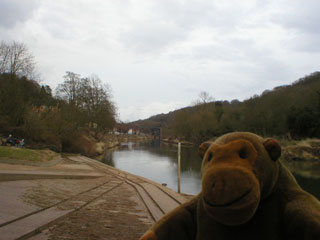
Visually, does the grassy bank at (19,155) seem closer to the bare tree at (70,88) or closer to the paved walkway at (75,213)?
the paved walkway at (75,213)

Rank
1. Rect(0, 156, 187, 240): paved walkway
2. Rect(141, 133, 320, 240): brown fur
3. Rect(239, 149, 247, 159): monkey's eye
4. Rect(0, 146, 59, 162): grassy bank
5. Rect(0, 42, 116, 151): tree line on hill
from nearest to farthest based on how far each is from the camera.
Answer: Rect(141, 133, 320, 240): brown fur
Rect(239, 149, 247, 159): monkey's eye
Rect(0, 156, 187, 240): paved walkway
Rect(0, 146, 59, 162): grassy bank
Rect(0, 42, 116, 151): tree line on hill

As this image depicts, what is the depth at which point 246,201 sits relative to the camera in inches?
62.4

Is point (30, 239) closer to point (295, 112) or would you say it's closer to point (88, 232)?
point (88, 232)

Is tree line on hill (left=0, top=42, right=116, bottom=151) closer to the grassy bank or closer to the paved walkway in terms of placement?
the grassy bank

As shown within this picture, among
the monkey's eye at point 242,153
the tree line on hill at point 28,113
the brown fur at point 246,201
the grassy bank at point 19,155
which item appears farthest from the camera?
the tree line on hill at point 28,113

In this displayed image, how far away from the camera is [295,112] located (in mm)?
33844

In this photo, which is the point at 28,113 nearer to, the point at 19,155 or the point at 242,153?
the point at 19,155

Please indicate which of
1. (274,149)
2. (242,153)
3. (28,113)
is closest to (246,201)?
(242,153)

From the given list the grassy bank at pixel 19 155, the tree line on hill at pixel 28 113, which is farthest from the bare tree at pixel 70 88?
the grassy bank at pixel 19 155

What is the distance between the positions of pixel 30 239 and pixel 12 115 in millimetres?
20675

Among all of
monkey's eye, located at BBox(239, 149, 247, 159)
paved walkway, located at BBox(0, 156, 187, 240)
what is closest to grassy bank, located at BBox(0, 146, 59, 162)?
paved walkway, located at BBox(0, 156, 187, 240)

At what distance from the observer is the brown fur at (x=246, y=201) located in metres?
1.60

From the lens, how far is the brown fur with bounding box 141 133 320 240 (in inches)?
62.8

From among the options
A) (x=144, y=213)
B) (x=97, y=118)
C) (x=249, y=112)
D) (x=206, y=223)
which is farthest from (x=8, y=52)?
(x=249, y=112)
